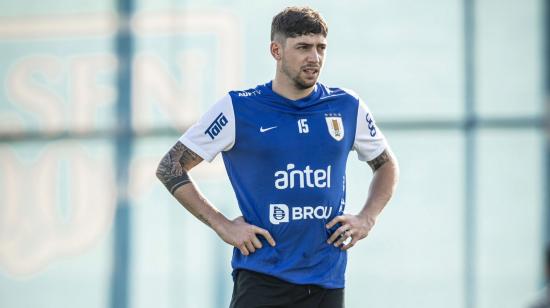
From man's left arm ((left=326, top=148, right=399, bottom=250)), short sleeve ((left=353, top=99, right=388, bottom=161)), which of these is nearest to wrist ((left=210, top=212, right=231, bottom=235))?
man's left arm ((left=326, top=148, right=399, bottom=250))

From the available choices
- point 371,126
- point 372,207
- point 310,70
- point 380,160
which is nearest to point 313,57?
point 310,70

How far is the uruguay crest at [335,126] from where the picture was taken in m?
4.90

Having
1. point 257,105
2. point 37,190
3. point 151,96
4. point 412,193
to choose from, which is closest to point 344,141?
point 257,105

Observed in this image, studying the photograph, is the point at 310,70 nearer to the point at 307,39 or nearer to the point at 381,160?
the point at 307,39

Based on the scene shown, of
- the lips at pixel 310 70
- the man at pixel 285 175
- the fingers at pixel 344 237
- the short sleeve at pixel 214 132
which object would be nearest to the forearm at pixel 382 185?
the man at pixel 285 175

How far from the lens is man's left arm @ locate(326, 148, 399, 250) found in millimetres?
4828

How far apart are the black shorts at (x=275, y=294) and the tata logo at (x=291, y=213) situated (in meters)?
0.26

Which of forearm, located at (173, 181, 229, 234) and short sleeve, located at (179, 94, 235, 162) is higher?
short sleeve, located at (179, 94, 235, 162)

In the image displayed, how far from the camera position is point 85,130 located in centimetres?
916

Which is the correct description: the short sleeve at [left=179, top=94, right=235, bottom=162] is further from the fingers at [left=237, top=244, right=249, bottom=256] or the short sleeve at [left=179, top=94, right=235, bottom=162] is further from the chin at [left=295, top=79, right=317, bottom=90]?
the fingers at [left=237, top=244, right=249, bottom=256]

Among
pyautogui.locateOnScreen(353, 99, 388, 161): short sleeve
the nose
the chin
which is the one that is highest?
the nose

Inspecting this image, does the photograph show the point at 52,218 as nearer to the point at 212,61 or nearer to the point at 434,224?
the point at 212,61

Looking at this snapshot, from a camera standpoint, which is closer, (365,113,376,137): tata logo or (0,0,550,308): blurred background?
(365,113,376,137): tata logo

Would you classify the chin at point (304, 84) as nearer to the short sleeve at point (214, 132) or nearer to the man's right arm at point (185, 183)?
the short sleeve at point (214, 132)
